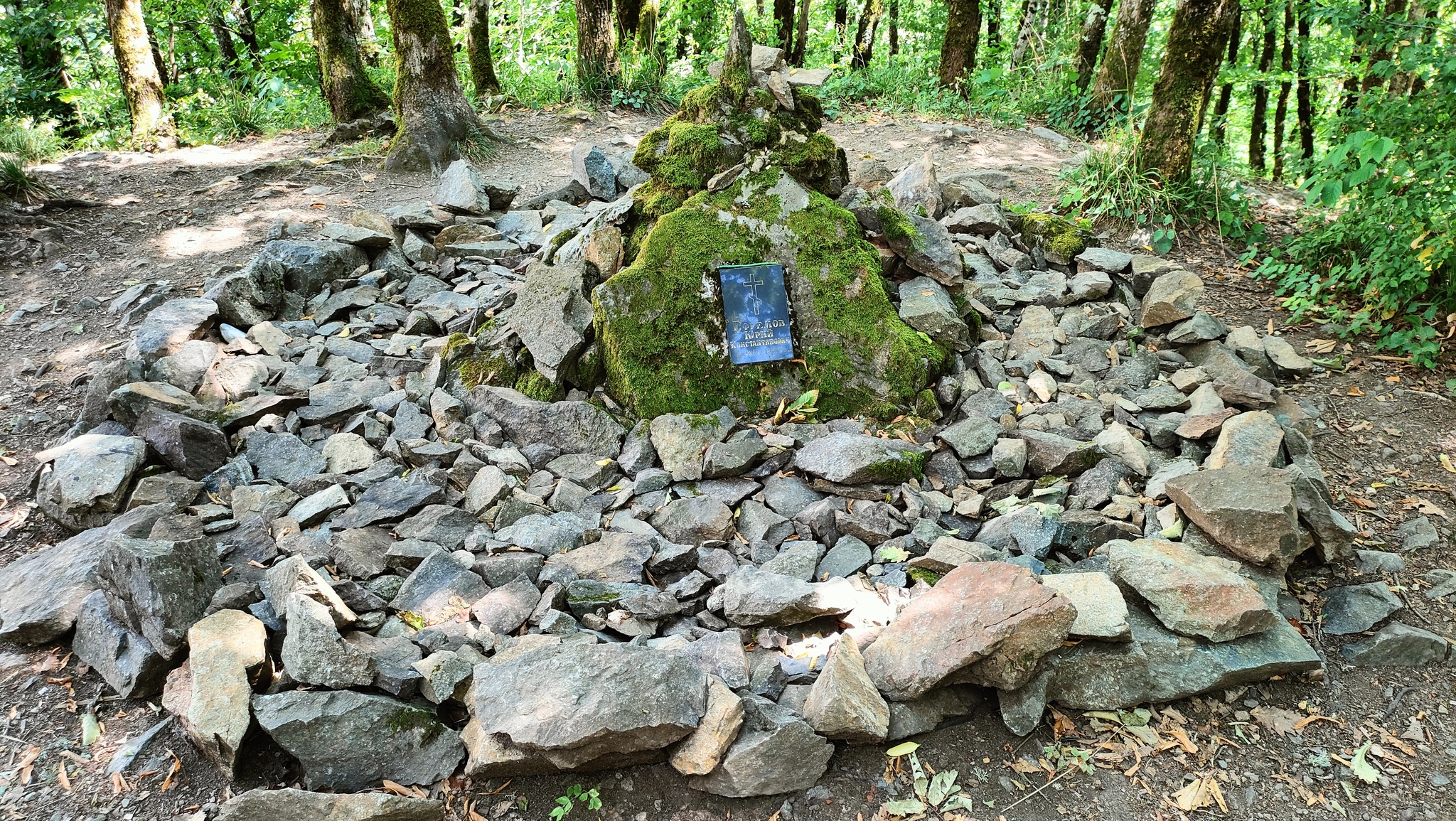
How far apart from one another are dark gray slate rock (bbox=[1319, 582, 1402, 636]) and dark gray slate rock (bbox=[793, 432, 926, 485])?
1.76 metres

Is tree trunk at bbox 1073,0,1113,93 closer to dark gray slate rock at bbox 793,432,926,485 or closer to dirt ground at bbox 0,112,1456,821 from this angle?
dirt ground at bbox 0,112,1456,821

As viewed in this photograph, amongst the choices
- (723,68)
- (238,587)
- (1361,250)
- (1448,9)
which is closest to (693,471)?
(238,587)

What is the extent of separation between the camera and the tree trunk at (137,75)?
9570mm

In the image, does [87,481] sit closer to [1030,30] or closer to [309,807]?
[309,807]

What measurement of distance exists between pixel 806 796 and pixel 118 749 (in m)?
2.32

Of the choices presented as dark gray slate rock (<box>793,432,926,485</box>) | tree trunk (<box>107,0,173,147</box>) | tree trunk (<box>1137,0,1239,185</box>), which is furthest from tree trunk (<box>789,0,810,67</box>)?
dark gray slate rock (<box>793,432,926,485</box>)

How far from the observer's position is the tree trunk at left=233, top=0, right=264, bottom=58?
1539 centimetres

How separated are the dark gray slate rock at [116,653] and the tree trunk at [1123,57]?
10.2 metres

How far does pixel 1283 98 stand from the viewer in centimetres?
1680

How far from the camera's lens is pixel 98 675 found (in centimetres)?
300

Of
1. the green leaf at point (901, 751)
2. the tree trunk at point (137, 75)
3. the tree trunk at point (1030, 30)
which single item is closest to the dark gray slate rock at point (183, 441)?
the green leaf at point (901, 751)

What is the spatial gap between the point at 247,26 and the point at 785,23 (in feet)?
34.4

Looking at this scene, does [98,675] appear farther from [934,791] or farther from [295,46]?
[295,46]

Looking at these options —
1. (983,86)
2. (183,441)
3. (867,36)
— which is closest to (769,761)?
(183,441)
